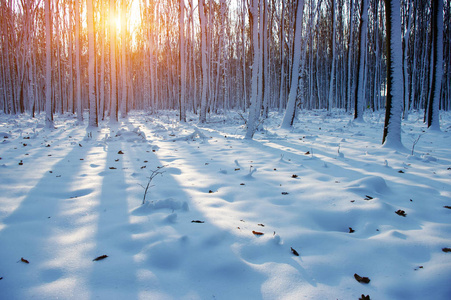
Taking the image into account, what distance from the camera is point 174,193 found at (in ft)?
8.33

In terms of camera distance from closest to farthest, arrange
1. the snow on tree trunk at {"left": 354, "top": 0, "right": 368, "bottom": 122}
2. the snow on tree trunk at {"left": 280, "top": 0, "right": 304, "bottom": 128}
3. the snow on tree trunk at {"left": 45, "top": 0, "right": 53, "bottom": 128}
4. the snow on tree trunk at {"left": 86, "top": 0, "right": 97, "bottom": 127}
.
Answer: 1. the snow on tree trunk at {"left": 280, "top": 0, "right": 304, "bottom": 128}
2. the snow on tree trunk at {"left": 86, "top": 0, "right": 97, "bottom": 127}
3. the snow on tree trunk at {"left": 45, "top": 0, "right": 53, "bottom": 128}
4. the snow on tree trunk at {"left": 354, "top": 0, "right": 368, "bottom": 122}

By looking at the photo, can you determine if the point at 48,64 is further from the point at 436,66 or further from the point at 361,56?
the point at 436,66

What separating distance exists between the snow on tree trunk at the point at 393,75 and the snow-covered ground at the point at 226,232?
1353 millimetres

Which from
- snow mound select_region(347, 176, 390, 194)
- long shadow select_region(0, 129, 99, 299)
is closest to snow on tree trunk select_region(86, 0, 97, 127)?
long shadow select_region(0, 129, 99, 299)

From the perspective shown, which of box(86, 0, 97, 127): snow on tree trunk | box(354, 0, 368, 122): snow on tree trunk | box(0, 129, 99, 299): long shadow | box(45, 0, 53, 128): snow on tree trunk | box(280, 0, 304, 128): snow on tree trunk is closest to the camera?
box(0, 129, 99, 299): long shadow

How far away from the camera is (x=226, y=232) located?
5.69 ft

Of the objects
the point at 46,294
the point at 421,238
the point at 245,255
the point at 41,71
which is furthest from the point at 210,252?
the point at 41,71

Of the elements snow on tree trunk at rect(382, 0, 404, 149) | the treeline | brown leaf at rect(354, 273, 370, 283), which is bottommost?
brown leaf at rect(354, 273, 370, 283)

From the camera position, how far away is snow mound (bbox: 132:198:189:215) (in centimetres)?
211

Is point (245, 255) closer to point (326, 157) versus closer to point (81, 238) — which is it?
point (81, 238)

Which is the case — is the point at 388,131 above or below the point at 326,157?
above

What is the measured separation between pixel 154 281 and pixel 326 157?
3.57 meters

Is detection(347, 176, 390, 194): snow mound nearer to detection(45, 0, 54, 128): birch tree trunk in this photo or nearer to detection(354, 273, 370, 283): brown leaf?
detection(354, 273, 370, 283): brown leaf

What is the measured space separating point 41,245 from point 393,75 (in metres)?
5.77
